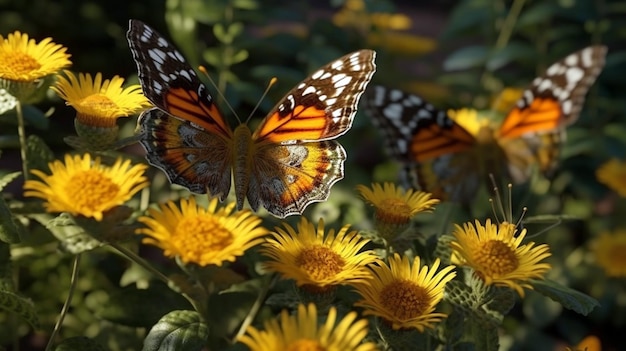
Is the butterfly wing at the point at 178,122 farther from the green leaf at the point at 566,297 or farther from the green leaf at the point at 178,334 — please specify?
the green leaf at the point at 566,297

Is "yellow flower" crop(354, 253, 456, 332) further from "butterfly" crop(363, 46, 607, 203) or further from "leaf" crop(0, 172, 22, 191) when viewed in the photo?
"butterfly" crop(363, 46, 607, 203)

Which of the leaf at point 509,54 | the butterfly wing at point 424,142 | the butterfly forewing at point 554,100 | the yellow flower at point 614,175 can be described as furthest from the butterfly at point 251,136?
the yellow flower at point 614,175

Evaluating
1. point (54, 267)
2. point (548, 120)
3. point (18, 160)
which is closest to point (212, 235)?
point (54, 267)

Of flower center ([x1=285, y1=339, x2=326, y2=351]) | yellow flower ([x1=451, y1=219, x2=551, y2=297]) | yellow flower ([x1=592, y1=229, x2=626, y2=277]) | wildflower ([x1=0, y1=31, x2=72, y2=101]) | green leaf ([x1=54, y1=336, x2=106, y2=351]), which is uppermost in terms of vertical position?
wildflower ([x1=0, y1=31, x2=72, y2=101])

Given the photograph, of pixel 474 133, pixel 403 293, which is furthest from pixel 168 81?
pixel 474 133

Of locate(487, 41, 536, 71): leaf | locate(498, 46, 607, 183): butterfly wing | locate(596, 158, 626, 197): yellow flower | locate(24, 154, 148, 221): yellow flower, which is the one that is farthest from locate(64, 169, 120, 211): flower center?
locate(596, 158, 626, 197): yellow flower

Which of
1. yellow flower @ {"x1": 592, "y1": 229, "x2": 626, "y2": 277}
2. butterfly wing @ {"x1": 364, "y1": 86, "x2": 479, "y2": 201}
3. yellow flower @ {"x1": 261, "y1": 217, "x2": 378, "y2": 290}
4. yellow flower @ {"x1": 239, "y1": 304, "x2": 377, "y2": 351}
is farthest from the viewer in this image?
yellow flower @ {"x1": 592, "y1": 229, "x2": 626, "y2": 277}

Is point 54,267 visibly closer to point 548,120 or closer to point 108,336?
point 108,336

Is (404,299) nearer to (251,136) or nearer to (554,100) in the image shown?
(251,136)
